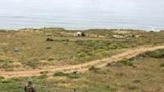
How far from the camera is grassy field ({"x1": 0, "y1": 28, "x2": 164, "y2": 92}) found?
132 ft

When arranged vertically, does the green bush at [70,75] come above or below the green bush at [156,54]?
below

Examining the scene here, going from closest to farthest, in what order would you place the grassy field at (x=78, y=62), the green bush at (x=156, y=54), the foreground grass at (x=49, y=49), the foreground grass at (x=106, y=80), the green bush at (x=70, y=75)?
the foreground grass at (x=106, y=80) → the grassy field at (x=78, y=62) → the green bush at (x=70, y=75) → the foreground grass at (x=49, y=49) → the green bush at (x=156, y=54)

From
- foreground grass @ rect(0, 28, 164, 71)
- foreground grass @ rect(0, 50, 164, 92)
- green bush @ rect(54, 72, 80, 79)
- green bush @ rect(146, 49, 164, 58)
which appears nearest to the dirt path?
green bush @ rect(146, 49, 164, 58)

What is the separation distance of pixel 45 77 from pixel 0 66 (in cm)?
761

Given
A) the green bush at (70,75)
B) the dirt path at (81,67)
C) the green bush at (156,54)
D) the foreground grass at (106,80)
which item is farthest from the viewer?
the green bush at (156,54)

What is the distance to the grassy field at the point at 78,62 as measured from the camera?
40156mm

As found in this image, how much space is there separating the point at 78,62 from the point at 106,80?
11241 mm

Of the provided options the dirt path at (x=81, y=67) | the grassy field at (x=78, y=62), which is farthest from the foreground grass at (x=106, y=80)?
the dirt path at (x=81, y=67)

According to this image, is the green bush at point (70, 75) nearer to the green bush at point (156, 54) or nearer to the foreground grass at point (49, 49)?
the foreground grass at point (49, 49)

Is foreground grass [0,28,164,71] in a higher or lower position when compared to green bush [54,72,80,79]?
higher

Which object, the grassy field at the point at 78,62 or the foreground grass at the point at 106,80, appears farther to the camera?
the grassy field at the point at 78,62

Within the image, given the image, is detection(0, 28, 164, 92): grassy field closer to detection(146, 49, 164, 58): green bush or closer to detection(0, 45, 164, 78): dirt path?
detection(146, 49, 164, 58): green bush

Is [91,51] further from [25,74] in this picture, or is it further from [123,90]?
[123,90]

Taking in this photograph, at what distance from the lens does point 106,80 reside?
1667 inches
